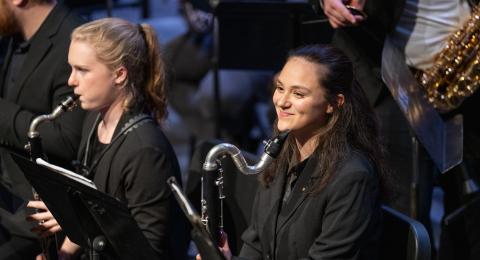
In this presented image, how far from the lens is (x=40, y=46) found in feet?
11.4

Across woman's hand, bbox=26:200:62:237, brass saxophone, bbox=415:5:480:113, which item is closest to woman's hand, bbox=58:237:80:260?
woman's hand, bbox=26:200:62:237

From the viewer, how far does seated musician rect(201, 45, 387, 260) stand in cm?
→ 242

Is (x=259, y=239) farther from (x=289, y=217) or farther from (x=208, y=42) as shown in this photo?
(x=208, y=42)

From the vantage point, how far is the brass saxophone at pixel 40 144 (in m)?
2.94

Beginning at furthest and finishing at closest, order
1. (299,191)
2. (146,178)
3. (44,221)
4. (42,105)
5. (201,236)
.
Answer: (42,105) < (44,221) < (146,178) < (299,191) < (201,236)

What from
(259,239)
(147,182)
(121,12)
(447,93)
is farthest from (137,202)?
(121,12)

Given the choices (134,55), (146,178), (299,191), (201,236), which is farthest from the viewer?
(134,55)

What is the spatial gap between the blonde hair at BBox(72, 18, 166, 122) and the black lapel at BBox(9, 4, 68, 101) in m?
0.44

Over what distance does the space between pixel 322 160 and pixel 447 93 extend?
974 mm

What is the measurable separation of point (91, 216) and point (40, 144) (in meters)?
0.59

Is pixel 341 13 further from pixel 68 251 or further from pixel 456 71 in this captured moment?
pixel 68 251

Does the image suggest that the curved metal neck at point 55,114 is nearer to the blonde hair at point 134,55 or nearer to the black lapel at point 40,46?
the blonde hair at point 134,55

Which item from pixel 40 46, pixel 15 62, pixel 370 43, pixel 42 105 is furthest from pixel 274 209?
pixel 15 62

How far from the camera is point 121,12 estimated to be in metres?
6.71
